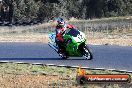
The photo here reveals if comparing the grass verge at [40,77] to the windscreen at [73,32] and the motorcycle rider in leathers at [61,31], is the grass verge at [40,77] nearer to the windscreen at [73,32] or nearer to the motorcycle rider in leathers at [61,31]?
the motorcycle rider in leathers at [61,31]

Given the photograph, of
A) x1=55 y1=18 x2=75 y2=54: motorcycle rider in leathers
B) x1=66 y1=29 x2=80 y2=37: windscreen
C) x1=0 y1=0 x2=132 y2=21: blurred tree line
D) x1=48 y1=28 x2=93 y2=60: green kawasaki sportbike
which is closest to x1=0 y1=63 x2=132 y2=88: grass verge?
x1=48 y1=28 x2=93 y2=60: green kawasaki sportbike

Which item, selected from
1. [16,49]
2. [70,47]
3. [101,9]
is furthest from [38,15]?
[70,47]

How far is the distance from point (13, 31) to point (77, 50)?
31239mm

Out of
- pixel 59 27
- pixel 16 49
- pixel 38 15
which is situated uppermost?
pixel 59 27

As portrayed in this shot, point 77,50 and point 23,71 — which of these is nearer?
point 23,71

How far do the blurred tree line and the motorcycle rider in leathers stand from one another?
47.7 m

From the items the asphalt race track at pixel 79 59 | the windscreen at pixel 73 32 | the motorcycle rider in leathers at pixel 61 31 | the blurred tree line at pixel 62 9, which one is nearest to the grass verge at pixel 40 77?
the asphalt race track at pixel 79 59

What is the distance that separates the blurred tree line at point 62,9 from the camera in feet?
228

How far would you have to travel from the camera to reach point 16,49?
2445cm

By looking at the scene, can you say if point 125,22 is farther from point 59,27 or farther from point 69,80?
point 69,80

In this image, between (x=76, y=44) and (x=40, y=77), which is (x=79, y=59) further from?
(x=40, y=77)

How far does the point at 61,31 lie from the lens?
18656 millimetres

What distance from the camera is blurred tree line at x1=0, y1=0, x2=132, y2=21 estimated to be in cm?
6944

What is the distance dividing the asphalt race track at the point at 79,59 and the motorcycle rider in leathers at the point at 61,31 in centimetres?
60
